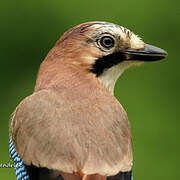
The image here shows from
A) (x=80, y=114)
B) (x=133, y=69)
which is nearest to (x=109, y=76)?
(x=80, y=114)

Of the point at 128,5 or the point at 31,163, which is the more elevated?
the point at 128,5

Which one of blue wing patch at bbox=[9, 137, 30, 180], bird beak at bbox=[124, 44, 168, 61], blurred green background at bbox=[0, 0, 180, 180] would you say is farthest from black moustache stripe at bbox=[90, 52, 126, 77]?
blurred green background at bbox=[0, 0, 180, 180]

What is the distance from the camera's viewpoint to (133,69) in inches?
296

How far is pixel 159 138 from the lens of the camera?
7.38 metres

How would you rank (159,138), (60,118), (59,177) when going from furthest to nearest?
(159,138) < (60,118) < (59,177)

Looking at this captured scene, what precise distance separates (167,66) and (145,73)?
1.27 ft

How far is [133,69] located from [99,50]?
2399 mm

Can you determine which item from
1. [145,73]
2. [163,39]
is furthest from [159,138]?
[163,39]

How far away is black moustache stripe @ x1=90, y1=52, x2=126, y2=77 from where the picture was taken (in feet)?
16.9

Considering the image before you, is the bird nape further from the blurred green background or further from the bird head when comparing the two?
the blurred green background

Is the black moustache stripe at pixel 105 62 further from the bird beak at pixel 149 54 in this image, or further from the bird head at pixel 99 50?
the bird beak at pixel 149 54

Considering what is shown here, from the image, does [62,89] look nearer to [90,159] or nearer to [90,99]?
[90,99]

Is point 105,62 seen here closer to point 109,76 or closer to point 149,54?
point 109,76

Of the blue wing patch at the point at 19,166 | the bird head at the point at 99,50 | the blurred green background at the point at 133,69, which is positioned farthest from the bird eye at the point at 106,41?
the blurred green background at the point at 133,69
